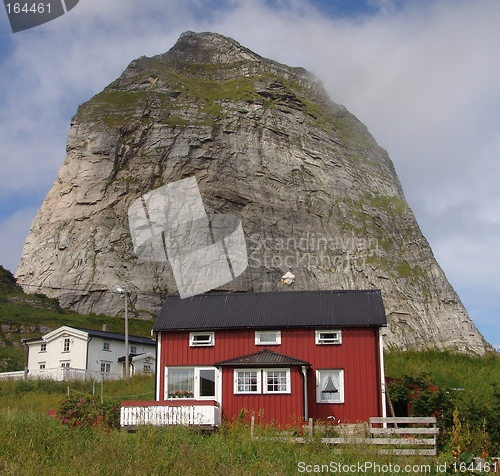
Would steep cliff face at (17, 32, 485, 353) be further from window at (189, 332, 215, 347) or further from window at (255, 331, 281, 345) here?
window at (255, 331, 281, 345)

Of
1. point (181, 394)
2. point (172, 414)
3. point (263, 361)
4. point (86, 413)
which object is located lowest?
point (172, 414)

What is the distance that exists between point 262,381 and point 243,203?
2813 inches

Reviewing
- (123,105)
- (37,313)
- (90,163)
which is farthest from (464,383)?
(123,105)

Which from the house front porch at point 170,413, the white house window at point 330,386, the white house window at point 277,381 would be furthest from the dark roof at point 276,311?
the house front porch at point 170,413

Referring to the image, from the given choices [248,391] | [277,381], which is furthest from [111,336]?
[277,381]

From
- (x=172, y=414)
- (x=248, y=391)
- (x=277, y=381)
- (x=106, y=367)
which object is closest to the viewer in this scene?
→ (x=172, y=414)

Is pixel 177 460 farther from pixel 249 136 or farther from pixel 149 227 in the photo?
pixel 249 136

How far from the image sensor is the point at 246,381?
22078 mm

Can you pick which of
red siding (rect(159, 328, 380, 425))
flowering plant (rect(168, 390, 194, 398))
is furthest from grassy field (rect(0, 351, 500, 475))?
flowering plant (rect(168, 390, 194, 398))

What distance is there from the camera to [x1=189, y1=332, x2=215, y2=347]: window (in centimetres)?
2506

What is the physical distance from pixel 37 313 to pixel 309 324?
2000 inches

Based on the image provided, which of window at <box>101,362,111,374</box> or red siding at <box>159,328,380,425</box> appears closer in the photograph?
red siding at <box>159,328,380,425</box>

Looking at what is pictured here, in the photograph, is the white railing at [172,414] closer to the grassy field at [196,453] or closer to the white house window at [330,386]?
the grassy field at [196,453]

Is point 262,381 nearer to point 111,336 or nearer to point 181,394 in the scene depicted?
point 181,394
